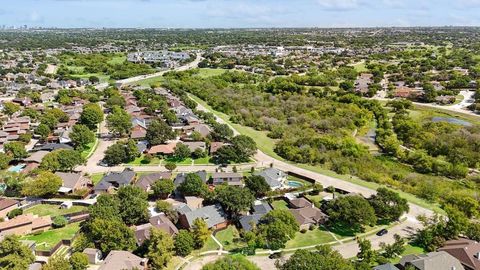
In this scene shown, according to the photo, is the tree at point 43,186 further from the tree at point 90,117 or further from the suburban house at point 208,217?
the tree at point 90,117

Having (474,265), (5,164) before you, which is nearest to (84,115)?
(5,164)

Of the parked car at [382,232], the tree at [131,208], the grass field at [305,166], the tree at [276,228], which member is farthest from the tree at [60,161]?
the parked car at [382,232]

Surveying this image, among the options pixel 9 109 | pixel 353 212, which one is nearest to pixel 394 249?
pixel 353 212

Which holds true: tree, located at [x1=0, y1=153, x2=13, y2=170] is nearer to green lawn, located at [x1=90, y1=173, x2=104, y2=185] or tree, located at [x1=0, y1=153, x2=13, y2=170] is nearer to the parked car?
green lawn, located at [x1=90, y1=173, x2=104, y2=185]

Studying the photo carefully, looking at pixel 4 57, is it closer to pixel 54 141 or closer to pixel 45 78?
pixel 45 78

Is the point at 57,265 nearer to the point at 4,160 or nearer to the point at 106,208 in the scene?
the point at 106,208
